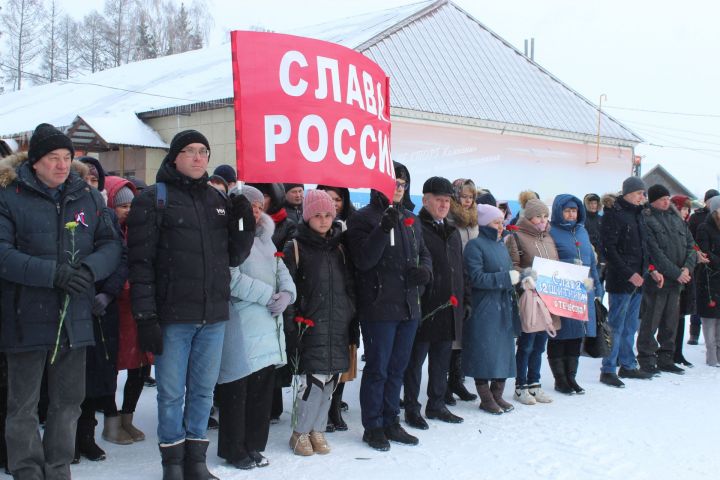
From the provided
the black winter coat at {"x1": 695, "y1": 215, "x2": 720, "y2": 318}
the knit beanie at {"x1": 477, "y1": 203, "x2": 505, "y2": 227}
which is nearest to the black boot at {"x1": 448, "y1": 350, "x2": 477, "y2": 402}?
the knit beanie at {"x1": 477, "y1": 203, "x2": 505, "y2": 227}

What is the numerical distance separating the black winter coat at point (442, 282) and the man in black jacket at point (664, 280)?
309 centimetres

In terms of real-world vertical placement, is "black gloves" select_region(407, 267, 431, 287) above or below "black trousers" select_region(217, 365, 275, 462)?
above

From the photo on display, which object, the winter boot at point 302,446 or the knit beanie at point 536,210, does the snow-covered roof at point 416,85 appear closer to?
the knit beanie at point 536,210

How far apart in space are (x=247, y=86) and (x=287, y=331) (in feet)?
5.58

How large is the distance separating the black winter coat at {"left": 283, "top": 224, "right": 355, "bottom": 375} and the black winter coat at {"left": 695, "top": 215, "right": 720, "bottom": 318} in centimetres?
547

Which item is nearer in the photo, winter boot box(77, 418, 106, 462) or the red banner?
the red banner

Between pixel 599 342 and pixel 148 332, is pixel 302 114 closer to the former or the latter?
pixel 148 332

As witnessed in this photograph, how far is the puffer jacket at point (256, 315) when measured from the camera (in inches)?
180

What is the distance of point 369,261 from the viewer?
504cm

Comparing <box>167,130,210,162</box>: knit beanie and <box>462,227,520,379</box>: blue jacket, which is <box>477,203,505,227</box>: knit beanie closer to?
<box>462,227,520,379</box>: blue jacket

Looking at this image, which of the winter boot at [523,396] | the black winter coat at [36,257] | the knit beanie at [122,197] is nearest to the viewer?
the black winter coat at [36,257]

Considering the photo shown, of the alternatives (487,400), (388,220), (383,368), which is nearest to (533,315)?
(487,400)

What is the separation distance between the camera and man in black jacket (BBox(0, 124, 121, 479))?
3721 millimetres

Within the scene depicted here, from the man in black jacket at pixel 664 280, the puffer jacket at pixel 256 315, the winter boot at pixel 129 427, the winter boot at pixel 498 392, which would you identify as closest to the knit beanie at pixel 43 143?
the puffer jacket at pixel 256 315
